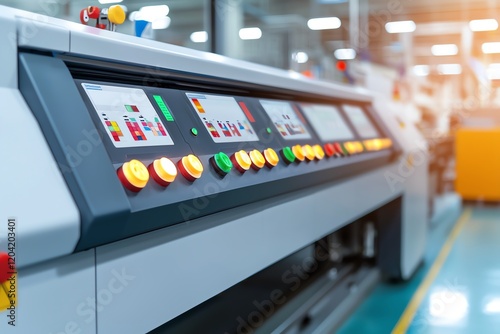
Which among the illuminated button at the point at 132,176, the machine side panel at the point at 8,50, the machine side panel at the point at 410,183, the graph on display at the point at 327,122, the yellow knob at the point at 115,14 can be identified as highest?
the yellow knob at the point at 115,14

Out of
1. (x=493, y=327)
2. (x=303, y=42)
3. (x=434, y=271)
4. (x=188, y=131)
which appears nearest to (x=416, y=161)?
(x=434, y=271)

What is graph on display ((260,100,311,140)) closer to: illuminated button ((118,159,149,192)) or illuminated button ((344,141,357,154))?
illuminated button ((344,141,357,154))

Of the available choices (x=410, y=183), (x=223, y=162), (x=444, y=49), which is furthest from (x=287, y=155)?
(x=444, y=49)

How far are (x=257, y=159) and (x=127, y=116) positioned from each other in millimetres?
336

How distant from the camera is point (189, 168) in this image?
0.88 meters

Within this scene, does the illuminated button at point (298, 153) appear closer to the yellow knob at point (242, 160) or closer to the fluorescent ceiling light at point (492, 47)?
the yellow knob at point (242, 160)

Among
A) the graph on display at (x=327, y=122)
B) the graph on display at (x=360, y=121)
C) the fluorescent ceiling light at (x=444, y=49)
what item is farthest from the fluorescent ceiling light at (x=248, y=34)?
the fluorescent ceiling light at (x=444, y=49)

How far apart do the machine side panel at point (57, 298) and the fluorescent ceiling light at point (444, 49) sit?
1615cm

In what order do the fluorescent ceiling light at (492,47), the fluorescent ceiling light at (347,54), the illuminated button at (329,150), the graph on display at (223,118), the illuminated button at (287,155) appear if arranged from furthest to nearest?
the fluorescent ceiling light at (492,47) < the fluorescent ceiling light at (347,54) < the illuminated button at (329,150) < the illuminated button at (287,155) < the graph on display at (223,118)

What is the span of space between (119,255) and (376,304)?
77.0 inches

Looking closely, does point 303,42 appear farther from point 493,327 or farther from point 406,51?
point 493,327

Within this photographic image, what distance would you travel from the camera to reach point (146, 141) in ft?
2.85

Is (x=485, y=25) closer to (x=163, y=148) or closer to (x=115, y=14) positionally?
(x=115, y=14)

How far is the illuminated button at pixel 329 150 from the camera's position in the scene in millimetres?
1489
